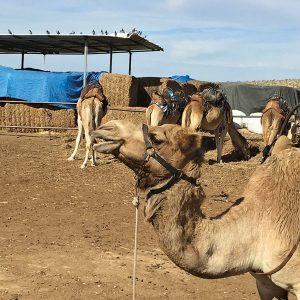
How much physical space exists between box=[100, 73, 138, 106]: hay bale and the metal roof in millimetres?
1269

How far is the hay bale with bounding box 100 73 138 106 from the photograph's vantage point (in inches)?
808

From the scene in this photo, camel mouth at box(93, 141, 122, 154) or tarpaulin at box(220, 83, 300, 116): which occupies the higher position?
tarpaulin at box(220, 83, 300, 116)

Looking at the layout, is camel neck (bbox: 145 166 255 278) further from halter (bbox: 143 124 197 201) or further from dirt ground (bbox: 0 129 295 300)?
dirt ground (bbox: 0 129 295 300)

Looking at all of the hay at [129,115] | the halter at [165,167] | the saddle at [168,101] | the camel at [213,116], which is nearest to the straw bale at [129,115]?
the hay at [129,115]

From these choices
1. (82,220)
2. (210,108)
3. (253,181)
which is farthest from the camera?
(210,108)

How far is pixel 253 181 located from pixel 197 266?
0.73 m

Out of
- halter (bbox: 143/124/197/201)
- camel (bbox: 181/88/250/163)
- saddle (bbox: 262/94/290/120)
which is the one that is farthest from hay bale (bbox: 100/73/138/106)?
halter (bbox: 143/124/197/201)

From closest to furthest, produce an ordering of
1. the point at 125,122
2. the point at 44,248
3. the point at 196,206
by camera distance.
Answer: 1. the point at 125,122
2. the point at 196,206
3. the point at 44,248

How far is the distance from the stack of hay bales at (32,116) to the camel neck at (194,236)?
18.0m

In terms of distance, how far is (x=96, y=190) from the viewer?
10469 mm

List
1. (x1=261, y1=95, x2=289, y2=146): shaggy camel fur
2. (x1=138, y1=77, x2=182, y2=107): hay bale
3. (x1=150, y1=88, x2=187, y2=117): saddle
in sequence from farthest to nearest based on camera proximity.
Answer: (x1=138, y1=77, x2=182, y2=107): hay bale → (x1=150, y1=88, x2=187, y2=117): saddle → (x1=261, y1=95, x2=289, y2=146): shaggy camel fur

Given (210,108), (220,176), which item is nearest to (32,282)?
(220,176)

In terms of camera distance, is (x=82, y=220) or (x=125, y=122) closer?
(x=125, y=122)

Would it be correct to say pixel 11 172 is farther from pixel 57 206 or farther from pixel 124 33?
pixel 124 33
